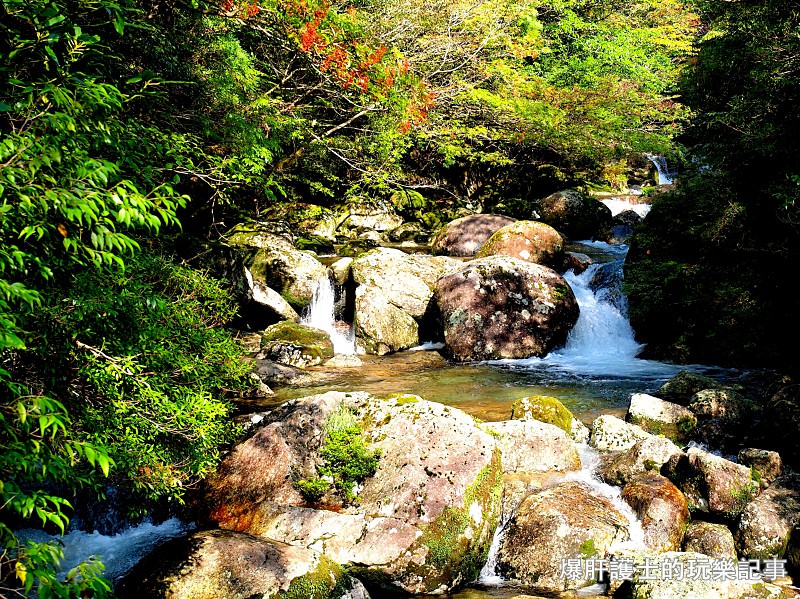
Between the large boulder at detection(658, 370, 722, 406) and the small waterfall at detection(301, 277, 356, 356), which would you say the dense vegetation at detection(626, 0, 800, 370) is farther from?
the small waterfall at detection(301, 277, 356, 356)

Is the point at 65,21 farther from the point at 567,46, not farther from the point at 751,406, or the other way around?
the point at 567,46

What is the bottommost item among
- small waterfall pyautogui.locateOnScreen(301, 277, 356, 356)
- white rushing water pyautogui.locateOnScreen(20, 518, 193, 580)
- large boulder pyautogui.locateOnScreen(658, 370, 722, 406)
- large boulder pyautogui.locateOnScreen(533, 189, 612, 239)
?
white rushing water pyautogui.locateOnScreen(20, 518, 193, 580)

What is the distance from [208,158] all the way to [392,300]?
7682 mm

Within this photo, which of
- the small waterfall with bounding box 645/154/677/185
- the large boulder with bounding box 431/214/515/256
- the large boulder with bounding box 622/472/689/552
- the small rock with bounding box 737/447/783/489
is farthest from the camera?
the small waterfall with bounding box 645/154/677/185

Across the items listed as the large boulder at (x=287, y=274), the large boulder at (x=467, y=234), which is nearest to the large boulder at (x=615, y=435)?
the large boulder at (x=287, y=274)

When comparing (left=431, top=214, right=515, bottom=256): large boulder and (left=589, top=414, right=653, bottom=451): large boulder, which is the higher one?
(left=431, top=214, right=515, bottom=256): large boulder

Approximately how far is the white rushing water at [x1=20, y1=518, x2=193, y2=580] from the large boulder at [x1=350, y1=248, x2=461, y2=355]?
25.6 feet

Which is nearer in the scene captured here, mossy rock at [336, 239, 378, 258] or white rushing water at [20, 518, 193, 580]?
white rushing water at [20, 518, 193, 580]

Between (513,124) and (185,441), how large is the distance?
19.1 meters

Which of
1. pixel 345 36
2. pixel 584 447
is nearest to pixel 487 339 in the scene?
pixel 584 447

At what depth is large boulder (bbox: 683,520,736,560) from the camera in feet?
19.1

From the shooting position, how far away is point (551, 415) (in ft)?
26.7

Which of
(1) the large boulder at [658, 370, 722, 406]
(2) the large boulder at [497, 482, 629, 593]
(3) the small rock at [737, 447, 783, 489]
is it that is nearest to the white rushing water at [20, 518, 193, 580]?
(2) the large boulder at [497, 482, 629, 593]

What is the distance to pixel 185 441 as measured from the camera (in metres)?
5.07
